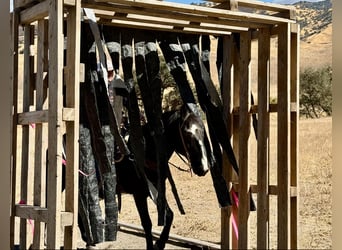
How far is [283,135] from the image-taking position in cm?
521

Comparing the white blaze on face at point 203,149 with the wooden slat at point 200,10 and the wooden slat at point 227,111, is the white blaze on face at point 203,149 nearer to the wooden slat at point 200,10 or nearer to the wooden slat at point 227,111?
the wooden slat at point 227,111

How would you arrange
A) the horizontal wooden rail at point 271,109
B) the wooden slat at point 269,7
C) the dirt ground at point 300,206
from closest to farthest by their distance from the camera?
the wooden slat at point 269,7, the horizontal wooden rail at point 271,109, the dirt ground at point 300,206

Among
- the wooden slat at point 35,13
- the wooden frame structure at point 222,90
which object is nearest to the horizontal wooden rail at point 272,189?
the wooden frame structure at point 222,90

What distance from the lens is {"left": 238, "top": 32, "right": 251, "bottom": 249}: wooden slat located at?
542 cm

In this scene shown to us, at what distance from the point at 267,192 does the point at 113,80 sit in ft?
5.77

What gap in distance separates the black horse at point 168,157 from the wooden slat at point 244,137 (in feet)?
1.13

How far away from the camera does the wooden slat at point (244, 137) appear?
542 centimetres

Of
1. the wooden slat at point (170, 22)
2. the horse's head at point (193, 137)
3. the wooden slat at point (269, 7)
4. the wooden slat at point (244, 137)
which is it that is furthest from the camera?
the horse's head at point (193, 137)

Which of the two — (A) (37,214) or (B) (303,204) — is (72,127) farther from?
(B) (303,204)

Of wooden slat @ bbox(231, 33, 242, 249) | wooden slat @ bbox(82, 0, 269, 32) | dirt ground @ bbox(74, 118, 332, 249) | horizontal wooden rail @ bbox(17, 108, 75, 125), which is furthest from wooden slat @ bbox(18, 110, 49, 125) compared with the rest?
dirt ground @ bbox(74, 118, 332, 249)

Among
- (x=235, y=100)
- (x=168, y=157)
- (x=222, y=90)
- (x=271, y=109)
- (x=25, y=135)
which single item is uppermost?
(x=222, y=90)

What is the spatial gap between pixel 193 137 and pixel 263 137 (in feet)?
2.34

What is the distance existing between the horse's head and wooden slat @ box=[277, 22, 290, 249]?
29.5 inches

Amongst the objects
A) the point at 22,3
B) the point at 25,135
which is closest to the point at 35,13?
the point at 22,3
